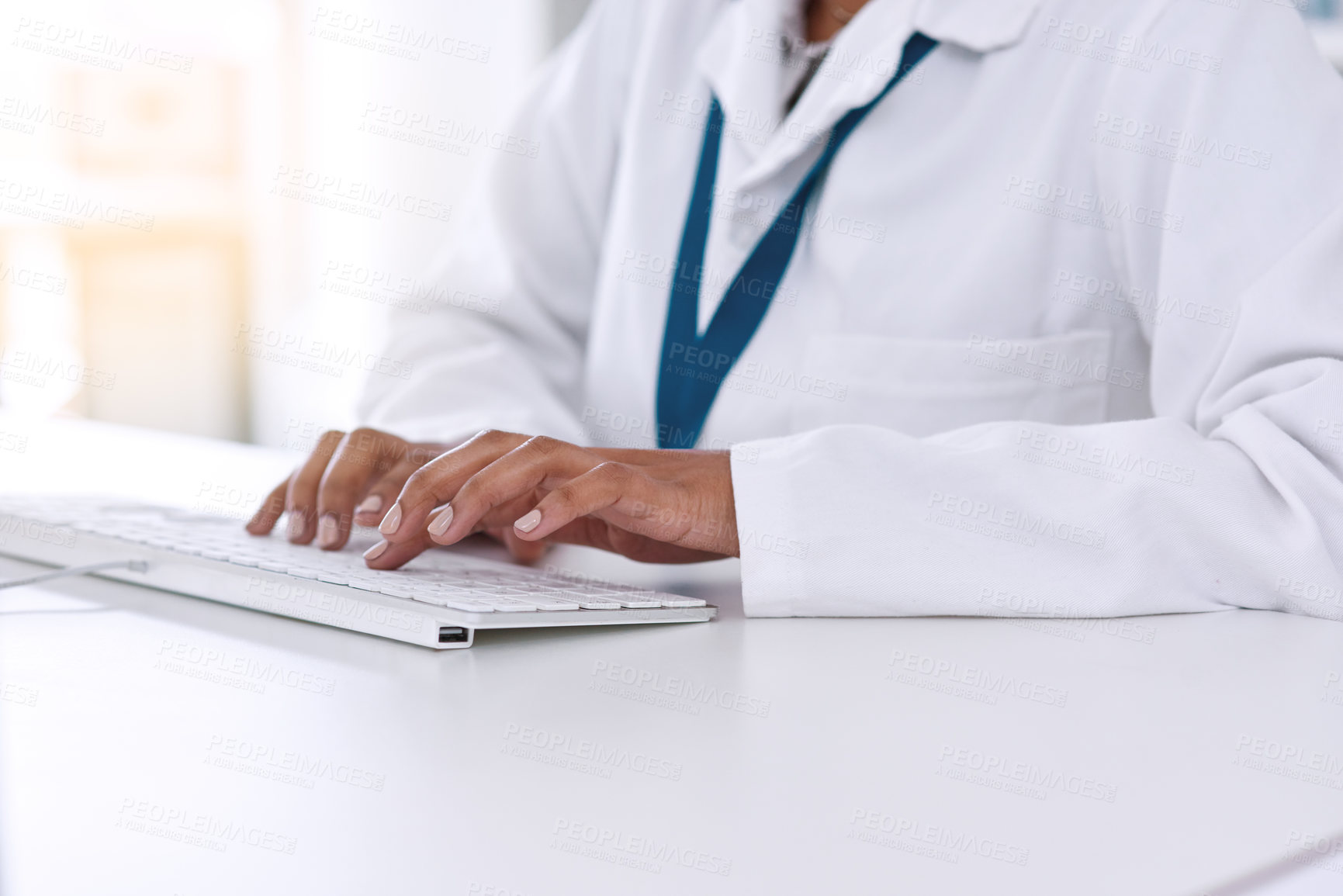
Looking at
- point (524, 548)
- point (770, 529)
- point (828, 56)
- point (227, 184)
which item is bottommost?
point (227, 184)

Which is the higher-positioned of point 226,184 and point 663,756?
point 663,756

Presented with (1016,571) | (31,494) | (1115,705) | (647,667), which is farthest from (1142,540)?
(31,494)

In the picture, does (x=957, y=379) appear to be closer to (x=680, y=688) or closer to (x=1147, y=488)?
(x=1147, y=488)

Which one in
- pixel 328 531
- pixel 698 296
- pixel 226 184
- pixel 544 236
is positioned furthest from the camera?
pixel 226 184

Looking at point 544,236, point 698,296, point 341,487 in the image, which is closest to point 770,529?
point 341,487

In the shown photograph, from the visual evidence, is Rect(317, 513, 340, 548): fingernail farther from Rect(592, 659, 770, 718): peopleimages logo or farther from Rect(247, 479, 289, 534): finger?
Rect(592, 659, 770, 718): peopleimages logo

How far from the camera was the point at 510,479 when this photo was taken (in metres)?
0.69

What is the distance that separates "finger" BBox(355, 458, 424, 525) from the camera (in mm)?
760

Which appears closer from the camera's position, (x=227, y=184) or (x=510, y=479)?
(x=510, y=479)

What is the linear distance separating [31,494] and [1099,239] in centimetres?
88

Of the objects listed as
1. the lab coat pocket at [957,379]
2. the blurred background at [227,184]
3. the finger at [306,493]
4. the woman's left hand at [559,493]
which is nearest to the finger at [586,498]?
the woman's left hand at [559,493]

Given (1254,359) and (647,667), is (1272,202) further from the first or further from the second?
(647,667)

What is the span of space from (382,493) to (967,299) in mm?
491

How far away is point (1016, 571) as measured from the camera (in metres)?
0.68
